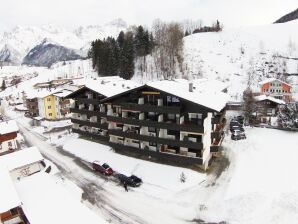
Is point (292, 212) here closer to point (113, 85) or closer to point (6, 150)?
point (113, 85)

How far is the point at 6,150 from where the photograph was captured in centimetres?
5566

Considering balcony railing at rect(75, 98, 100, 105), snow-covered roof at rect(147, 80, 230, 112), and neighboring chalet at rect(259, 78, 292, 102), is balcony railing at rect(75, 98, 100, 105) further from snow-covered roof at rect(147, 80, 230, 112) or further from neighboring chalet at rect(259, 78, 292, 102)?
neighboring chalet at rect(259, 78, 292, 102)

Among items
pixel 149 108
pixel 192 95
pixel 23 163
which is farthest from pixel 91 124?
pixel 192 95

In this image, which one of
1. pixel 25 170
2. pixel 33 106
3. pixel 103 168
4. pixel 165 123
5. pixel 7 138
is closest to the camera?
pixel 165 123

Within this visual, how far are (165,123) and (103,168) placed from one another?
11.3 metres

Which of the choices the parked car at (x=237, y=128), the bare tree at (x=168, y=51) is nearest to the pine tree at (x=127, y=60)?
the bare tree at (x=168, y=51)

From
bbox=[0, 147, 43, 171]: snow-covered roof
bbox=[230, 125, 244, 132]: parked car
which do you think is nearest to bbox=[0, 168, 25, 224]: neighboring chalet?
bbox=[0, 147, 43, 171]: snow-covered roof

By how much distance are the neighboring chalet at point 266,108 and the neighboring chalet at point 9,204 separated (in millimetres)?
51376

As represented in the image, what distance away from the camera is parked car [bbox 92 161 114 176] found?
4094 centimetres

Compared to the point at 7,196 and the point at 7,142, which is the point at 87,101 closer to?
the point at 7,142

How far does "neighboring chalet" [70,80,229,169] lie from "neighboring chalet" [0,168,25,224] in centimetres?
1962

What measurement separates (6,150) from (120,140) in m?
24.8

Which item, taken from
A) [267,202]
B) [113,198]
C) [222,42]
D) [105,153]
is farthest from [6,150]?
[222,42]

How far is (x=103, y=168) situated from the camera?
136 feet
